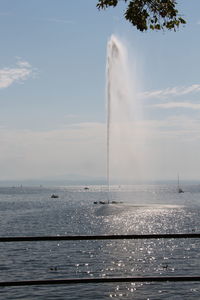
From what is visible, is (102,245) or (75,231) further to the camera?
(75,231)

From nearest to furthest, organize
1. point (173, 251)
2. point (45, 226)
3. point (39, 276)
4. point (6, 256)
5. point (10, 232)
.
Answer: point (39, 276) → point (6, 256) → point (173, 251) → point (10, 232) → point (45, 226)

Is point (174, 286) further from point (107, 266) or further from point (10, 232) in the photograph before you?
point (10, 232)

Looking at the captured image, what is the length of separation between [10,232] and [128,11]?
6330 cm

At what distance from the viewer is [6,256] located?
42.3 metres

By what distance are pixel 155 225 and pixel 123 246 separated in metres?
34.9

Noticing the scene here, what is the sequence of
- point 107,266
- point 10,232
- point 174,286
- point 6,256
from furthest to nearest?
point 10,232, point 6,256, point 107,266, point 174,286

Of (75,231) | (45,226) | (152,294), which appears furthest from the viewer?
(45,226)

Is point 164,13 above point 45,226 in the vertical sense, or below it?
above

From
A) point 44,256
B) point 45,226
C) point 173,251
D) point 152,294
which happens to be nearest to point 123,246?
point 173,251

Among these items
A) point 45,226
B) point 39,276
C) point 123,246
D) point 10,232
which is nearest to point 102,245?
point 123,246

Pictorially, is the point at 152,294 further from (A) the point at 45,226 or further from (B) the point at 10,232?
(A) the point at 45,226

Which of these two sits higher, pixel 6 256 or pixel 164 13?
pixel 164 13

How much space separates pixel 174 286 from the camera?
29984mm

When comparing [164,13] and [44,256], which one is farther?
[44,256]
